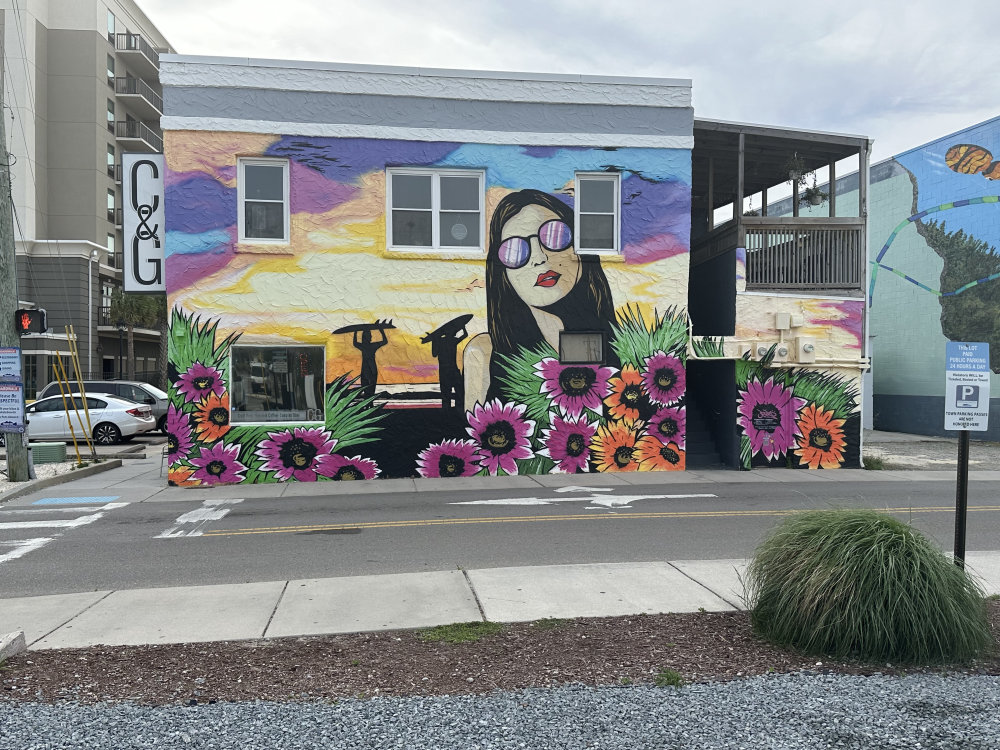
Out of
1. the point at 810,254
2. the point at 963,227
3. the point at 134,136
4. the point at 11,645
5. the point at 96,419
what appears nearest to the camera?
the point at 11,645

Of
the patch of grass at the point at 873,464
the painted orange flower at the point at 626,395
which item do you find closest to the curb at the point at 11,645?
the painted orange flower at the point at 626,395

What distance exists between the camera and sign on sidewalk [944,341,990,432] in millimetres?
6102

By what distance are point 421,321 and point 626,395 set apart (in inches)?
164

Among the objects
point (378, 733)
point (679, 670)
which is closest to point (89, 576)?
point (378, 733)

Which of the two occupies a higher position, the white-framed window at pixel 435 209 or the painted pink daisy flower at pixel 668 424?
the white-framed window at pixel 435 209

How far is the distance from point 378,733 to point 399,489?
375 inches

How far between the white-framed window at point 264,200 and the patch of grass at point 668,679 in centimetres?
1146

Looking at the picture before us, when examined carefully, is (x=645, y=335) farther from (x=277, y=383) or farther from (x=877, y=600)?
(x=877, y=600)

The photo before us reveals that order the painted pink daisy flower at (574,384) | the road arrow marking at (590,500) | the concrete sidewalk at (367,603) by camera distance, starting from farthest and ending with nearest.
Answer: the painted pink daisy flower at (574,384)
the road arrow marking at (590,500)
the concrete sidewalk at (367,603)

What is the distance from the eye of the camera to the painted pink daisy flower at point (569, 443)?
49.6 ft

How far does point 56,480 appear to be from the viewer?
46.9ft

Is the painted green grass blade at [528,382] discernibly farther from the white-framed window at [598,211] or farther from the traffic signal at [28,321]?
the traffic signal at [28,321]

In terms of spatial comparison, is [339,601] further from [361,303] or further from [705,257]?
[705,257]

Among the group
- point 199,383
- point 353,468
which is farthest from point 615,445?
point 199,383
